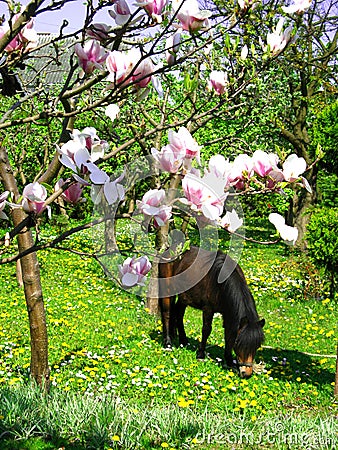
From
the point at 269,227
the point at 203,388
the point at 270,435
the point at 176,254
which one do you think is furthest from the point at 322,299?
the point at 269,227

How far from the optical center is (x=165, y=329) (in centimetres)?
725

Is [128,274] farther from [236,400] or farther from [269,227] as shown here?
[269,227]

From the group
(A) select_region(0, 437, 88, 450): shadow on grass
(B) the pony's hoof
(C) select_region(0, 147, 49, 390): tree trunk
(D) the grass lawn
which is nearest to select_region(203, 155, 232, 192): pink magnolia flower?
(D) the grass lawn

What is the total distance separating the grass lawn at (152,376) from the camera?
4020 millimetres

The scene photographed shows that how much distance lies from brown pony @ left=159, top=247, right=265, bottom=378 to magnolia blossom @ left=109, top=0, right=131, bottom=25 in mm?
3554

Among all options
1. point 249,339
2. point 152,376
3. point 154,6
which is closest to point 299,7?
point 154,6

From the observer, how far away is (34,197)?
1657mm

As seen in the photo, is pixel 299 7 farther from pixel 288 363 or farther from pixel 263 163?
pixel 288 363

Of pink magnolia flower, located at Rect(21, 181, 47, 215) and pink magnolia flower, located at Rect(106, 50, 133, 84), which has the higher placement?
pink magnolia flower, located at Rect(106, 50, 133, 84)

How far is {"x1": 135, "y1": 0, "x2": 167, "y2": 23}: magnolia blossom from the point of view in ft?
5.68

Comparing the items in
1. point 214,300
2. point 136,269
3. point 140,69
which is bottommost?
point 214,300

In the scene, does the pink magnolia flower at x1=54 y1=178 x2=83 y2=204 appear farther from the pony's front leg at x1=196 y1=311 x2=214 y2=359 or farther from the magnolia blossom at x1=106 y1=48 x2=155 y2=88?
the pony's front leg at x1=196 y1=311 x2=214 y2=359

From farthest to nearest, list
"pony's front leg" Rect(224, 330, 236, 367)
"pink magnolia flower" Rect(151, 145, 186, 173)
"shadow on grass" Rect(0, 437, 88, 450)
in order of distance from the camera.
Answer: "pony's front leg" Rect(224, 330, 236, 367), "shadow on grass" Rect(0, 437, 88, 450), "pink magnolia flower" Rect(151, 145, 186, 173)

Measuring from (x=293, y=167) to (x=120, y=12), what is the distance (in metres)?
0.76
